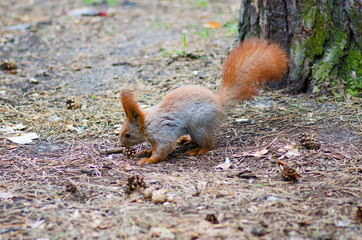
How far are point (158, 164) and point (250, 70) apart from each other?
108 cm

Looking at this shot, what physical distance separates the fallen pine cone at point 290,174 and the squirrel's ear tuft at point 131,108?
1232mm

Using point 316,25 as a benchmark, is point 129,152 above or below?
below

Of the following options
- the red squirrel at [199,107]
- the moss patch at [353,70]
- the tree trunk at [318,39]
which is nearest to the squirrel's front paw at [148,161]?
the red squirrel at [199,107]

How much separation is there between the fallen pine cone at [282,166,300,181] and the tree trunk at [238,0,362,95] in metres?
1.51

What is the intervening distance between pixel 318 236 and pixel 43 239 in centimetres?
135

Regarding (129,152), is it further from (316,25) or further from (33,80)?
(33,80)

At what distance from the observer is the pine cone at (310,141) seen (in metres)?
2.80

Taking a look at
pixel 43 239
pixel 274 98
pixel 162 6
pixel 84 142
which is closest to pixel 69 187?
pixel 43 239

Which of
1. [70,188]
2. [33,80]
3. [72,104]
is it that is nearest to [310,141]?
[70,188]

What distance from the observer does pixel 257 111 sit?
3.65 m

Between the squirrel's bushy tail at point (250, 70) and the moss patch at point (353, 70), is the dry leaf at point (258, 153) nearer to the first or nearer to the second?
the squirrel's bushy tail at point (250, 70)

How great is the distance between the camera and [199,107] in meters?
3.02

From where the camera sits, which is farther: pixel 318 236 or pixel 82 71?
pixel 82 71

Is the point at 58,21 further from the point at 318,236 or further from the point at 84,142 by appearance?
the point at 318,236
